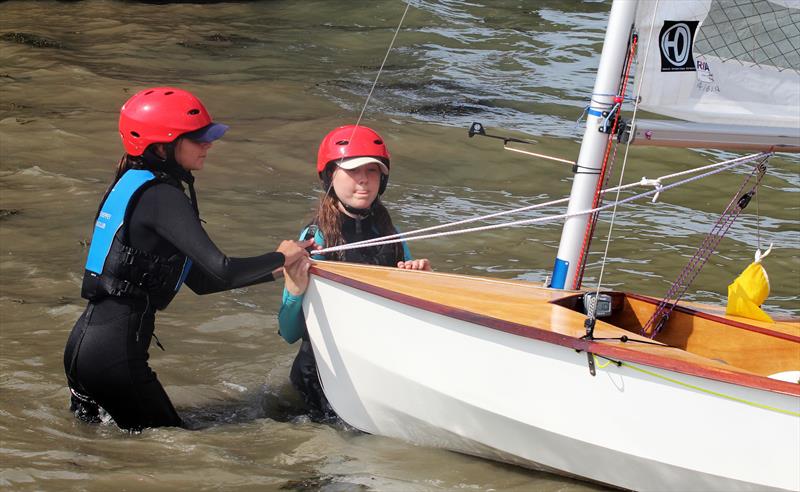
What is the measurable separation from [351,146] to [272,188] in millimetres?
4146

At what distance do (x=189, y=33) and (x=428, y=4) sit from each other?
4480 millimetres

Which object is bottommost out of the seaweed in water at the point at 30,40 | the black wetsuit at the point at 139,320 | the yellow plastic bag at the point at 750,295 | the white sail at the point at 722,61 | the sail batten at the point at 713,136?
the black wetsuit at the point at 139,320

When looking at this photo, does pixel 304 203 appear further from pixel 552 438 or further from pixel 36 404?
pixel 552 438

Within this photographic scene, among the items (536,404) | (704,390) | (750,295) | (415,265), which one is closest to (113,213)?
(415,265)

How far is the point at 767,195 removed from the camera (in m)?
9.45

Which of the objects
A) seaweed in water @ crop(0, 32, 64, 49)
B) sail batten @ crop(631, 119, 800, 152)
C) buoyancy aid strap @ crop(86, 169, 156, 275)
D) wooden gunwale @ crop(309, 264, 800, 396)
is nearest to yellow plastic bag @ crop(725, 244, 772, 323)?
sail batten @ crop(631, 119, 800, 152)

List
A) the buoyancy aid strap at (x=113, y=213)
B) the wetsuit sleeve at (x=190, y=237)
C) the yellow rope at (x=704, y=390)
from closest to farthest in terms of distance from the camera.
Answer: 1. the yellow rope at (x=704, y=390)
2. the wetsuit sleeve at (x=190, y=237)
3. the buoyancy aid strap at (x=113, y=213)

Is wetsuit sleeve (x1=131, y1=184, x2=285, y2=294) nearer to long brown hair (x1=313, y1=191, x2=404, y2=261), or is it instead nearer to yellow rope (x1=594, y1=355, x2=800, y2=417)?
long brown hair (x1=313, y1=191, x2=404, y2=261)

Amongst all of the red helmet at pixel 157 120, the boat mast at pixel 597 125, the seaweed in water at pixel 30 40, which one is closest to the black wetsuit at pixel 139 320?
the red helmet at pixel 157 120

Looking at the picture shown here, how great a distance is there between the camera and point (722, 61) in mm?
4285

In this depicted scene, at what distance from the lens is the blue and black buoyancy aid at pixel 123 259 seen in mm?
3945

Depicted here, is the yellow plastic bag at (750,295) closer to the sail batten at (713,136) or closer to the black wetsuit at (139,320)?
the sail batten at (713,136)

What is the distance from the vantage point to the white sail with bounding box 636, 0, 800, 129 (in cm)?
408

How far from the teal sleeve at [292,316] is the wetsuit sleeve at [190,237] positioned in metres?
0.35
